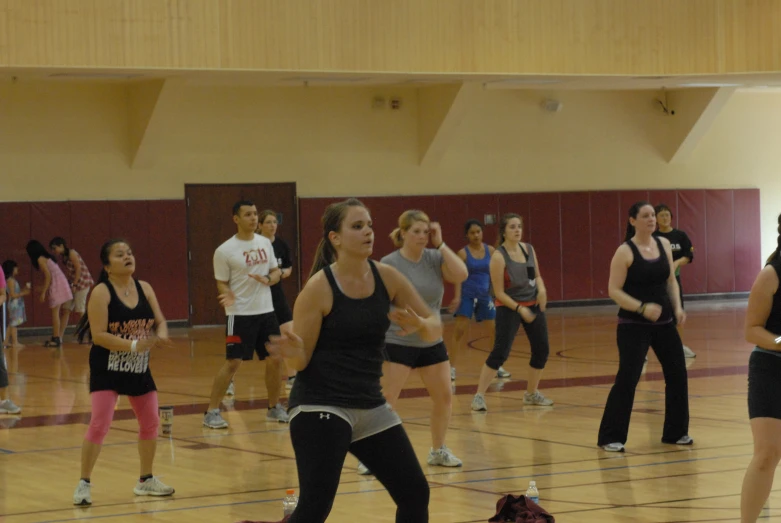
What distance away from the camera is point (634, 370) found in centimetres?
901

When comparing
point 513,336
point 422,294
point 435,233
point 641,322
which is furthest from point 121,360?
point 513,336

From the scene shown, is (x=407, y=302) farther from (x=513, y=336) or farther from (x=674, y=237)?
(x=674, y=237)

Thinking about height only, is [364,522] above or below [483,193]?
below

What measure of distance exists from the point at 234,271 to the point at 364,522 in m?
4.25

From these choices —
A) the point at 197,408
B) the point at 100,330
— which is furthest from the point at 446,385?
the point at 197,408

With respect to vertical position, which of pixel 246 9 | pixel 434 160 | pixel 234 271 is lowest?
pixel 234 271

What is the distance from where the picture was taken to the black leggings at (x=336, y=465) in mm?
4691

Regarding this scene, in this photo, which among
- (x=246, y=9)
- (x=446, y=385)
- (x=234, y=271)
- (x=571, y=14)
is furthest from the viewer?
(x=571, y=14)

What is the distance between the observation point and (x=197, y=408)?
11.9m

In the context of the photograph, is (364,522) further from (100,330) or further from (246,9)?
(246,9)

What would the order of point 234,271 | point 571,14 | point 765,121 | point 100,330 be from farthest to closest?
point 765,121 < point 571,14 < point 234,271 < point 100,330

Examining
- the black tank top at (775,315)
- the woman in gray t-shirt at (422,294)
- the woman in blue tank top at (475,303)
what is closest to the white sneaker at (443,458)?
the woman in gray t-shirt at (422,294)

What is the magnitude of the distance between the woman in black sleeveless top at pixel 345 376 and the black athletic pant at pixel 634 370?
4.31m

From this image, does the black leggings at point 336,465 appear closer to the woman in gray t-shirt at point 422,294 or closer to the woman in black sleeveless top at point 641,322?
the woman in gray t-shirt at point 422,294
